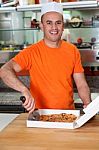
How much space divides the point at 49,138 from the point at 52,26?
816mm

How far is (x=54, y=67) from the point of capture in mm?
1995

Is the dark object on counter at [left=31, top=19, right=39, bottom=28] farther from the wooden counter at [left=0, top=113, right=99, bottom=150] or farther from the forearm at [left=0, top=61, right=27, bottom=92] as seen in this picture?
the wooden counter at [left=0, top=113, right=99, bottom=150]

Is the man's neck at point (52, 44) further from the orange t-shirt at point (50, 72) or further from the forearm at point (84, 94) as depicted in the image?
the forearm at point (84, 94)

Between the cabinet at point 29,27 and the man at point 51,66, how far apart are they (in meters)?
0.36

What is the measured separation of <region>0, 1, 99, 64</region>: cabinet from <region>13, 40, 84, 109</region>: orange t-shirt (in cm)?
45

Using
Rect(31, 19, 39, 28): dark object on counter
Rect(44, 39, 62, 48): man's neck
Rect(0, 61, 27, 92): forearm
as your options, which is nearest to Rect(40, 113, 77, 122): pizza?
Rect(0, 61, 27, 92): forearm

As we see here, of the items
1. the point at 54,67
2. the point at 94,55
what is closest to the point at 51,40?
the point at 54,67

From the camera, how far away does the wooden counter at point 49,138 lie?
4.32 feet

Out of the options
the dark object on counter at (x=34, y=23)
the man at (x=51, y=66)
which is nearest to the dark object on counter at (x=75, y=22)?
the dark object on counter at (x=34, y=23)

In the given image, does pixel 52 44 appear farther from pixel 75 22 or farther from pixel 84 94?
pixel 75 22

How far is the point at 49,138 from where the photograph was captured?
141 cm

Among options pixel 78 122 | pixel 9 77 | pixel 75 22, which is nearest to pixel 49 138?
pixel 78 122

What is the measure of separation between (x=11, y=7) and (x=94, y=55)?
2.39ft

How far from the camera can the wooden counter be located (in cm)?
132
